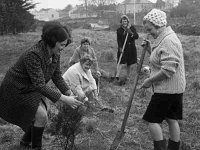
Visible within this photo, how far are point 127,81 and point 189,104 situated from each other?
7.45 ft

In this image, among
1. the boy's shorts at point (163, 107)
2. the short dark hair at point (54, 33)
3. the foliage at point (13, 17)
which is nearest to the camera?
the short dark hair at point (54, 33)

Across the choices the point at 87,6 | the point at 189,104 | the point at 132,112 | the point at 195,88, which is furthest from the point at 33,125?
the point at 87,6

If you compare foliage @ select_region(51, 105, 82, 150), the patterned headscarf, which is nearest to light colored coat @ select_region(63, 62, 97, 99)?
foliage @ select_region(51, 105, 82, 150)

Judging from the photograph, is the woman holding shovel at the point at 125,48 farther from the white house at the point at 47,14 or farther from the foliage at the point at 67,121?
the white house at the point at 47,14

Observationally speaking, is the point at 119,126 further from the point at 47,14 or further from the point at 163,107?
the point at 47,14

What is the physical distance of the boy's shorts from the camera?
326cm

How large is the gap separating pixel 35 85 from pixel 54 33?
530mm

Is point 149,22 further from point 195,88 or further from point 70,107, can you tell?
point 195,88

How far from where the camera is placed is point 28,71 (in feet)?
9.37

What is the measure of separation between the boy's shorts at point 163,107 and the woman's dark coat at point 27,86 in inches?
42.0

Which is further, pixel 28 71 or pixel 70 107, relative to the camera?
pixel 70 107

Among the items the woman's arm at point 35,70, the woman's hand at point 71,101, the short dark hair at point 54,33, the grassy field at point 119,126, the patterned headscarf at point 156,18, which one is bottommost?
the grassy field at point 119,126

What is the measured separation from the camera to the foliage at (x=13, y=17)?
2203cm

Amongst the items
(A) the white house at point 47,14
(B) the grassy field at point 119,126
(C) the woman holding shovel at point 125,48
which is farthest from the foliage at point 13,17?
(A) the white house at point 47,14
